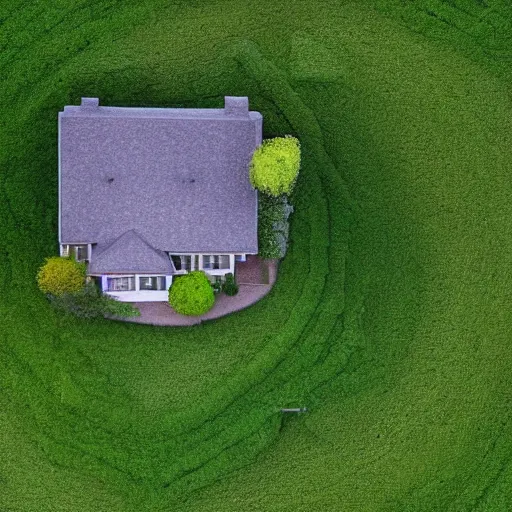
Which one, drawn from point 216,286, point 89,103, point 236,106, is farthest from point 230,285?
point 89,103

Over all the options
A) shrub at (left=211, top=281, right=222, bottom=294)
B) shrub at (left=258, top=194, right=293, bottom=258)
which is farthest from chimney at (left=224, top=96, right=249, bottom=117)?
shrub at (left=211, top=281, right=222, bottom=294)

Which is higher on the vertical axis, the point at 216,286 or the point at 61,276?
the point at 61,276

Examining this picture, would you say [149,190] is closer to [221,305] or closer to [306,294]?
[221,305]

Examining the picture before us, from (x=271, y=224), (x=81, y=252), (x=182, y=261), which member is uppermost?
(x=271, y=224)

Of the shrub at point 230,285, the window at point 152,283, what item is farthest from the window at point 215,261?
the window at point 152,283

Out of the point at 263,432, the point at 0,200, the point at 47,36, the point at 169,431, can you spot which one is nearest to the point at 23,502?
the point at 169,431

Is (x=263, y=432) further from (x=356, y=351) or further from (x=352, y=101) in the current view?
(x=352, y=101)

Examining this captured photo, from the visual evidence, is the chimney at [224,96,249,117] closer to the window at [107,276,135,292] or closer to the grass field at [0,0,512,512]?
the grass field at [0,0,512,512]
